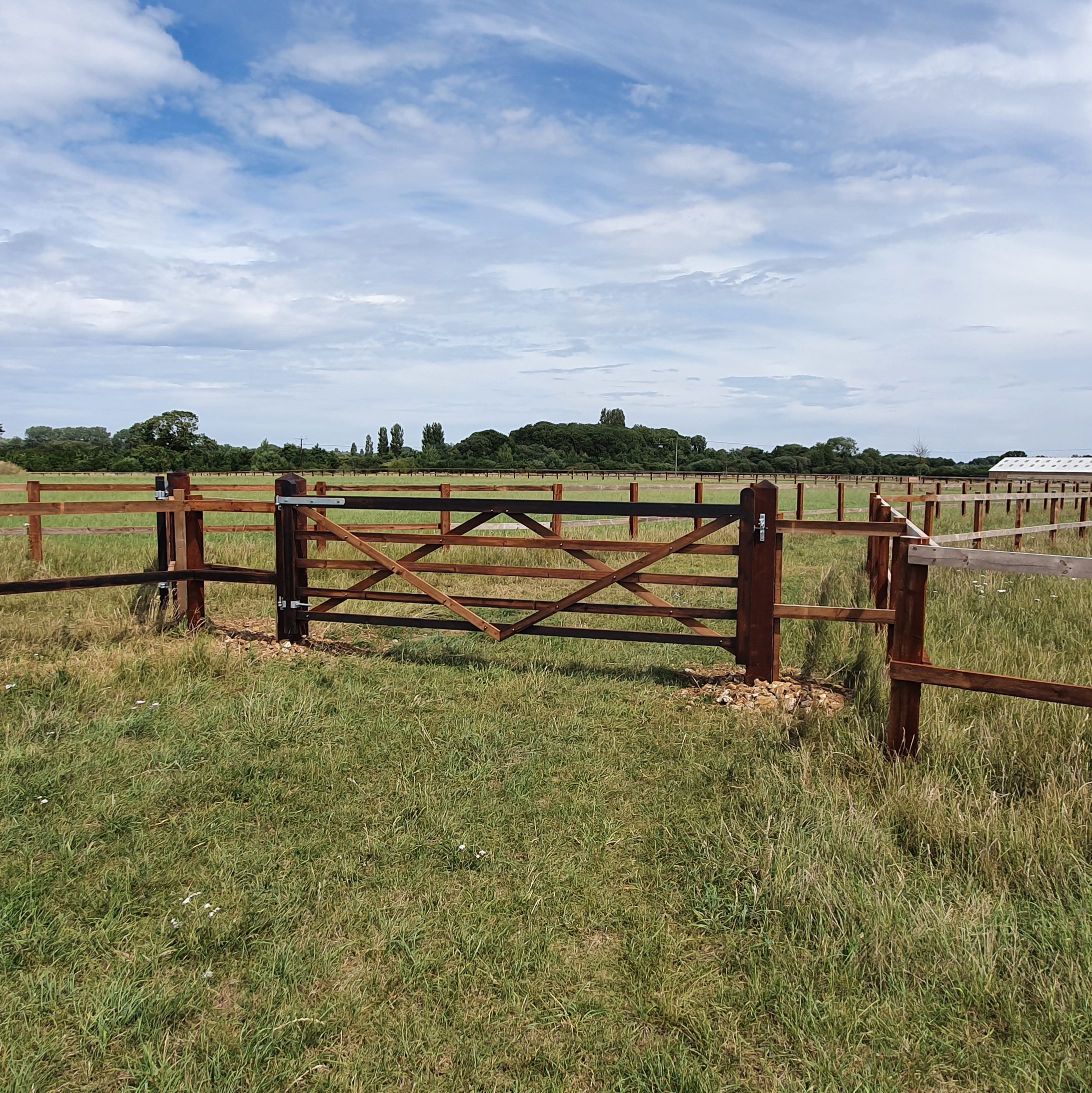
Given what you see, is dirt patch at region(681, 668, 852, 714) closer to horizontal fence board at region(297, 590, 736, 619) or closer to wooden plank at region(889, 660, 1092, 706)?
horizontal fence board at region(297, 590, 736, 619)

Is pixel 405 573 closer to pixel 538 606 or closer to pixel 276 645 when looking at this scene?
pixel 538 606

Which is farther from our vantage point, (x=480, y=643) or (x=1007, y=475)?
(x=1007, y=475)

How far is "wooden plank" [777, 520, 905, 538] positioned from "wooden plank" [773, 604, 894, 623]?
1.94ft

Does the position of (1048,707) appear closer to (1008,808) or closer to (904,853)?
(1008,808)

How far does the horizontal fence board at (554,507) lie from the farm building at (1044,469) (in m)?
53.0

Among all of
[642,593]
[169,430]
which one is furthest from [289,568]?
[169,430]

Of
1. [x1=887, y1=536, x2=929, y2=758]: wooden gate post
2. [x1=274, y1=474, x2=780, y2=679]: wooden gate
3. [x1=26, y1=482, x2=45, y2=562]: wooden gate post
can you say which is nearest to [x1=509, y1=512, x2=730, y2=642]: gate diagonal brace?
[x1=274, y1=474, x2=780, y2=679]: wooden gate

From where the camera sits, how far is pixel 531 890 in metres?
3.36

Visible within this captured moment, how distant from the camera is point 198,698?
5809mm

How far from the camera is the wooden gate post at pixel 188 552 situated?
7.90 meters

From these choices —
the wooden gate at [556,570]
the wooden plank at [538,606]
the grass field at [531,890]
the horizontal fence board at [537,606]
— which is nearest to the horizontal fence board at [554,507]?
the wooden gate at [556,570]

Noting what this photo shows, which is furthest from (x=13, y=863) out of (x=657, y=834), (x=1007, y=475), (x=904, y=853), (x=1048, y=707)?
(x=1007, y=475)

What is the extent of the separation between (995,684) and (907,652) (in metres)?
0.50

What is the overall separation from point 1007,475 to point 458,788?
7453cm
